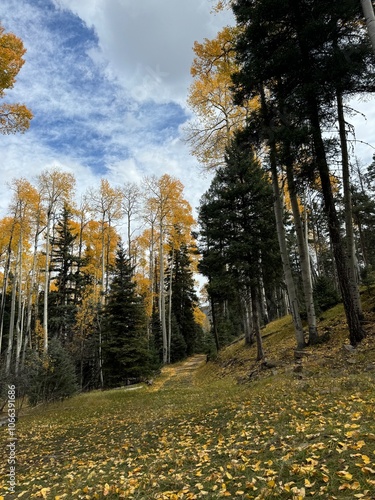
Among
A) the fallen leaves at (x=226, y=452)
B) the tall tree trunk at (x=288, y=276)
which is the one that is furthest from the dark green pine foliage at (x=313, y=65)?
the fallen leaves at (x=226, y=452)

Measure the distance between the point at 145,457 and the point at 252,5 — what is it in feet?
37.2

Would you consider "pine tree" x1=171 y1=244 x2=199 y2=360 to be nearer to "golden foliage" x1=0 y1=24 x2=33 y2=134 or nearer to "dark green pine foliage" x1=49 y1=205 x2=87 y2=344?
"dark green pine foliage" x1=49 y1=205 x2=87 y2=344

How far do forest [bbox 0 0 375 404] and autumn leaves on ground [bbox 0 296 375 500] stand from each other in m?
2.52

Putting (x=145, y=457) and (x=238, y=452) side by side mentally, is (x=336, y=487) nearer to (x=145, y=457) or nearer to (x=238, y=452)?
(x=238, y=452)

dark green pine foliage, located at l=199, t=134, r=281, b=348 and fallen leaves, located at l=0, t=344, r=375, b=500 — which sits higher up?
dark green pine foliage, located at l=199, t=134, r=281, b=348

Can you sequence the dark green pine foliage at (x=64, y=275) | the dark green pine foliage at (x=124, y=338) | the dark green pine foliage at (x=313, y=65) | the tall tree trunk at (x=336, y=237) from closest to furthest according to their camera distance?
the dark green pine foliage at (x=313, y=65) → the tall tree trunk at (x=336, y=237) → the dark green pine foliage at (x=124, y=338) → the dark green pine foliage at (x=64, y=275)

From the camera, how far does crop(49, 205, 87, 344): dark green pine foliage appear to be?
2291 cm

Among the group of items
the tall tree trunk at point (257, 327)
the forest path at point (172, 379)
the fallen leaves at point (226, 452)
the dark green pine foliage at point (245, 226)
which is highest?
the dark green pine foliage at point (245, 226)

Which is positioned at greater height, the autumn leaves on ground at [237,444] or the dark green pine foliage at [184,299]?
the dark green pine foliage at [184,299]

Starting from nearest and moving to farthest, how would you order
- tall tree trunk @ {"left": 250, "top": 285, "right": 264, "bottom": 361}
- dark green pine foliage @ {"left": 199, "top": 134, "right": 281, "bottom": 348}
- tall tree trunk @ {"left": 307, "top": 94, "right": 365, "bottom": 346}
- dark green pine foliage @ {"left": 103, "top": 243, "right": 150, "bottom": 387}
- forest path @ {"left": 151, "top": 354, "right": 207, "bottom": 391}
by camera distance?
1. tall tree trunk @ {"left": 307, "top": 94, "right": 365, "bottom": 346}
2. tall tree trunk @ {"left": 250, "top": 285, "right": 264, "bottom": 361}
3. dark green pine foliage @ {"left": 199, "top": 134, "right": 281, "bottom": 348}
4. forest path @ {"left": 151, "top": 354, "right": 207, "bottom": 391}
5. dark green pine foliage @ {"left": 103, "top": 243, "right": 150, "bottom": 387}

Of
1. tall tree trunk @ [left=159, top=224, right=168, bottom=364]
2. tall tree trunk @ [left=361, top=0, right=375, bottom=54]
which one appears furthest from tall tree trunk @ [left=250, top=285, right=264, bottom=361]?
tall tree trunk @ [left=361, top=0, right=375, bottom=54]

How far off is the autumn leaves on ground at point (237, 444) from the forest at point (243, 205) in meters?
2.52

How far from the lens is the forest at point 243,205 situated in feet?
26.9

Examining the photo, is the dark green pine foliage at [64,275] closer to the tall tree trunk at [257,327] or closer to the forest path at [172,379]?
the forest path at [172,379]
